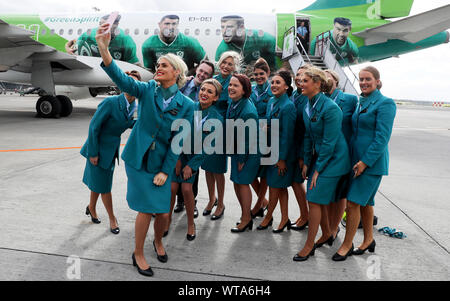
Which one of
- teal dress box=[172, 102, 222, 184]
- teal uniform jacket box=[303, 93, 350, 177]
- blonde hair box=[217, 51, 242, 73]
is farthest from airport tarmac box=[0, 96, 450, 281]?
blonde hair box=[217, 51, 242, 73]

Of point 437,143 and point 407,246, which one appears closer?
point 407,246

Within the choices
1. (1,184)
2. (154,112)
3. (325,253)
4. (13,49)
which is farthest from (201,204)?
(13,49)

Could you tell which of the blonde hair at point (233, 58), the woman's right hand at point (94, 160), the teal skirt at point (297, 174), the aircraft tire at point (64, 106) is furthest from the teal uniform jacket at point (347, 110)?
the aircraft tire at point (64, 106)

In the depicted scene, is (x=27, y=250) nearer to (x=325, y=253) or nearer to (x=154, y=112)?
(x=154, y=112)

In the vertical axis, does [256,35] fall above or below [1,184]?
above

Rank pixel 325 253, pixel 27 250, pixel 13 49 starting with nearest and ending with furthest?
pixel 27 250, pixel 325 253, pixel 13 49

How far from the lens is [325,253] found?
2.93 m

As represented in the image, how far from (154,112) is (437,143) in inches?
429

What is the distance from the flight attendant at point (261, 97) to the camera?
3.51 meters

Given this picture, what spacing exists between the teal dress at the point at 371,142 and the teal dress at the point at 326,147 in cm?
15

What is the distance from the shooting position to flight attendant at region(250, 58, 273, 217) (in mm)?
3508

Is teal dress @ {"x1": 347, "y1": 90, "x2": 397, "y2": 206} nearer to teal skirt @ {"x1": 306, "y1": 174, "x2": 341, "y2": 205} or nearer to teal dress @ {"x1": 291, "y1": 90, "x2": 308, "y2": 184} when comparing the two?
teal skirt @ {"x1": 306, "y1": 174, "x2": 341, "y2": 205}

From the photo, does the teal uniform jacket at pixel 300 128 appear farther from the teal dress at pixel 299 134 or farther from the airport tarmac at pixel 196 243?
the airport tarmac at pixel 196 243
